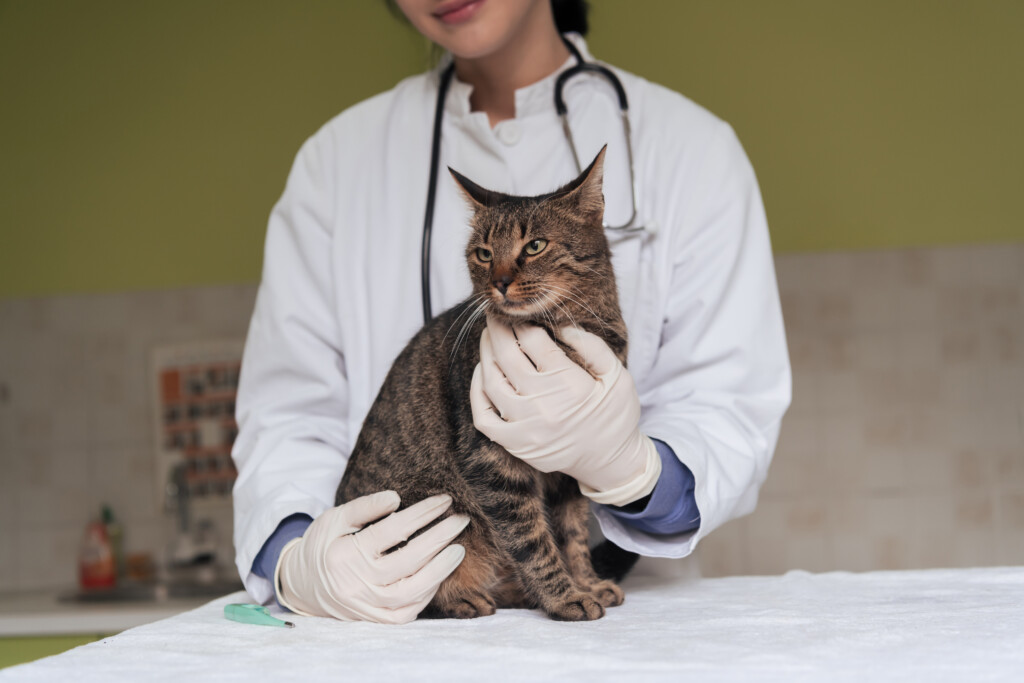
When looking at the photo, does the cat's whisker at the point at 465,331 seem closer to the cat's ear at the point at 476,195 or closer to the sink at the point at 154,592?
the cat's ear at the point at 476,195

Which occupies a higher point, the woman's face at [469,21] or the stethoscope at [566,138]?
the woman's face at [469,21]

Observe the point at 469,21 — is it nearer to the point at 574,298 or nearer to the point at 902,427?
the point at 574,298

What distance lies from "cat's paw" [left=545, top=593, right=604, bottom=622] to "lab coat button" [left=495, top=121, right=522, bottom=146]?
0.84m

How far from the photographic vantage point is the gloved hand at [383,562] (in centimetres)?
115

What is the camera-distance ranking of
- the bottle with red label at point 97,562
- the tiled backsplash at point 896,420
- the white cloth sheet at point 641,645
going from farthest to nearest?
the bottle with red label at point 97,562 < the tiled backsplash at point 896,420 < the white cloth sheet at point 641,645

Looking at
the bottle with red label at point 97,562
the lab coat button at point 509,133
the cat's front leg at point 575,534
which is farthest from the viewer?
the bottle with red label at point 97,562

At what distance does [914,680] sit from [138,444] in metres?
3.19

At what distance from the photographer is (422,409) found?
4.05 ft

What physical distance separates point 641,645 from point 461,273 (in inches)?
31.6

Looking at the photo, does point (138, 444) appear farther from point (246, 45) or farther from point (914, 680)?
point (914, 680)

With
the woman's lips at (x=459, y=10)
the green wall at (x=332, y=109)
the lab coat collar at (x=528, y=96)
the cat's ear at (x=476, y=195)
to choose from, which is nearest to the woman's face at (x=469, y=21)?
the woman's lips at (x=459, y=10)

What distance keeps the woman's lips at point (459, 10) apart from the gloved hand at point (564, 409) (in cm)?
56

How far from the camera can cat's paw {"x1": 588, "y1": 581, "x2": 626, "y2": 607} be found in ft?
3.87

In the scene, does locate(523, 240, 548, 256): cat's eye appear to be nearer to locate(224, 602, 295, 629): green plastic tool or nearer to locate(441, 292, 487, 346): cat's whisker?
locate(441, 292, 487, 346): cat's whisker
